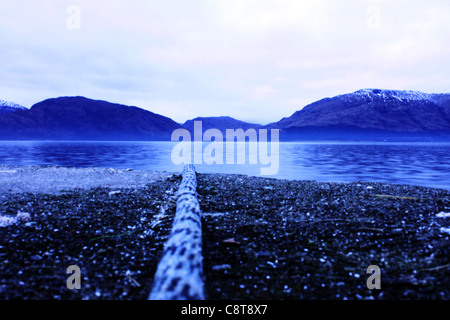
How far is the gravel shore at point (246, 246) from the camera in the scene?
2955 mm

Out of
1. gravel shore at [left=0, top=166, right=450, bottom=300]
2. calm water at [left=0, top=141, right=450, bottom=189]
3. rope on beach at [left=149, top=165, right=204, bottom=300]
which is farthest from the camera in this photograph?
calm water at [left=0, top=141, right=450, bottom=189]

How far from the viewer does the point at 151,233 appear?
460cm

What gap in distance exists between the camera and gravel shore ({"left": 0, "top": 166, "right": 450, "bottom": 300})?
2.96 metres

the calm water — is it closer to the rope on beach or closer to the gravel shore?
the gravel shore

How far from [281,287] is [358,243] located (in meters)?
1.84

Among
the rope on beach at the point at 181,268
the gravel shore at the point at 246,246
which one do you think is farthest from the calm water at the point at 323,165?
the rope on beach at the point at 181,268

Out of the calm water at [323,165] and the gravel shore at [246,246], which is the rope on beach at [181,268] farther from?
the calm water at [323,165]

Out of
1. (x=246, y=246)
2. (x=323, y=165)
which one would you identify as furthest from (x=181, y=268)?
(x=323, y=165)

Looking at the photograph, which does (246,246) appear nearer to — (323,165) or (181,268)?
(181,268)

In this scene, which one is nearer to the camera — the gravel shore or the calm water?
the gravel shore

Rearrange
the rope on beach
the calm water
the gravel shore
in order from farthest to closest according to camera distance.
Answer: the calm water < the gravel shore < the rope on beach

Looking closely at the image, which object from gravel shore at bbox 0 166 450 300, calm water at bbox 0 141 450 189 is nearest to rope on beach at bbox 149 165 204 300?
gravel shore at bbox 0 166 450 300

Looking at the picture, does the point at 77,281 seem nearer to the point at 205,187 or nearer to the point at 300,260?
the point at 300,260
